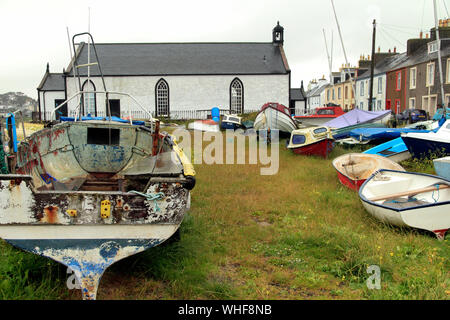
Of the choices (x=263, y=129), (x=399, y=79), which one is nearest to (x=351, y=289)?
Result: (x=263, y=129)

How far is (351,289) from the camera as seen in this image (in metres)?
4.32

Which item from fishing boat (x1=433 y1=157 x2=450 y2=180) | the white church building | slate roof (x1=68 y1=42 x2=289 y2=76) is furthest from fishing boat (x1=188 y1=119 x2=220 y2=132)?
slate roof (x1=68 y1=42 x2=289 y2=76)

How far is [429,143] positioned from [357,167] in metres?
2.57

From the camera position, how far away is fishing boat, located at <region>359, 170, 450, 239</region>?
5961 mm

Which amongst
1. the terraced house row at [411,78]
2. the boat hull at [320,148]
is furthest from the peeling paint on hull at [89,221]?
the terraced house row at [411,78]

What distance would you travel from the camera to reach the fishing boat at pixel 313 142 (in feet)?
45.8

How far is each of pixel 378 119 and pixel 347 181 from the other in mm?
13461

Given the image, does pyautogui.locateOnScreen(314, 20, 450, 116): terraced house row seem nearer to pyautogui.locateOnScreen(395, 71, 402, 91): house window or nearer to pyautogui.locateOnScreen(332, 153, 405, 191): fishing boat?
pyautogui.locateOnScreen(395, 71, 402, 91): house window

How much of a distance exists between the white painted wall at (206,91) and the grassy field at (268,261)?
107ft

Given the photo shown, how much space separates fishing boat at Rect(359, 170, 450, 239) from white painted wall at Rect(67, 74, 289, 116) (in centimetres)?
3228

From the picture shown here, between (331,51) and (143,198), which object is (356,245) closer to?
(143,198)

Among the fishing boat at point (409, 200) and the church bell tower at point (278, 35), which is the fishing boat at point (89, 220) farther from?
the church bell tower at point (278, 35)

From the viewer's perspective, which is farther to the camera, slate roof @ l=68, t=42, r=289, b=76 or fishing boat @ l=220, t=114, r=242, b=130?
slate roof @ l=68, t=42, r=289, b=76

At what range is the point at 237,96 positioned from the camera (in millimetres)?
40375
